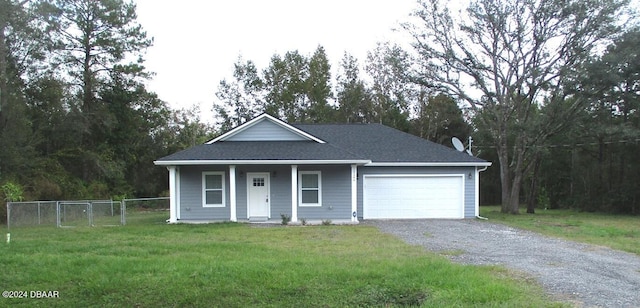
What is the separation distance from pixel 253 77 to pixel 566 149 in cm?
2416

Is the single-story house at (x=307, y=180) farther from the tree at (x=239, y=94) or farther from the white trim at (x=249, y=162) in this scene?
the tree at (x=239, y=94)

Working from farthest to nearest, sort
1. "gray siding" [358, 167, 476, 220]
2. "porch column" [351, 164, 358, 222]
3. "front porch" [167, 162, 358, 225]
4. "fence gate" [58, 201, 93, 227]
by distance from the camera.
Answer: "gray siding" [358, 167, 476, 220] → "front porch" [167, 162, 358, 225] → "porch column" [351, 164, 358, 222] → "fence gate" [58, 201, 93, 227]

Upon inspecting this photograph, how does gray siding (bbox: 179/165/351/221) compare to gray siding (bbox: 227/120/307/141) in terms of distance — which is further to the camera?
gray siding (bbox: 227/120/307/141)

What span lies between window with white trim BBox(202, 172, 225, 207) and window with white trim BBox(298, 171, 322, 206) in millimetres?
2848

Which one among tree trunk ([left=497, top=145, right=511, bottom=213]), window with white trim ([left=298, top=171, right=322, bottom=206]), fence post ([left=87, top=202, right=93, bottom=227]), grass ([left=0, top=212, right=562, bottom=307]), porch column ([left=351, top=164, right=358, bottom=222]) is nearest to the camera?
grass ([left=0, top=212, right=562, bottom=307])

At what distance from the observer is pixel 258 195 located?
1903 centimetres

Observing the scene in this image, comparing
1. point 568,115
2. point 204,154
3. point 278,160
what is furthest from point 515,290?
point 568,115

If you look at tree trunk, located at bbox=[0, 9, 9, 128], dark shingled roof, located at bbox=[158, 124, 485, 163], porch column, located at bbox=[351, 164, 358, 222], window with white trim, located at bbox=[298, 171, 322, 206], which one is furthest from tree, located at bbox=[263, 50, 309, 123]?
porch column, located at bbox=[351, 164, 358, 222]

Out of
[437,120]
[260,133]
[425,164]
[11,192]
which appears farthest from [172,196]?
[437,120]

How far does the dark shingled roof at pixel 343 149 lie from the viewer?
60.2 ft

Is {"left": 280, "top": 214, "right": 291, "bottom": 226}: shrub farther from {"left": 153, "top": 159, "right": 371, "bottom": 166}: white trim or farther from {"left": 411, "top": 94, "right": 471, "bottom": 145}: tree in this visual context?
{"left": 411, "top": 94, "right": 471, "bottom": 145}: tree

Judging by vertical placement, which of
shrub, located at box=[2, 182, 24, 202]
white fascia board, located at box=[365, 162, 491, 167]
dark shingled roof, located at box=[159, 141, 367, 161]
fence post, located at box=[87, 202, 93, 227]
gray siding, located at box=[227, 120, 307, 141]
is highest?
gray siding, located at box=[227, 120, 307, 141]

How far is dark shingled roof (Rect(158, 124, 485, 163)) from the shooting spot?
18359mm

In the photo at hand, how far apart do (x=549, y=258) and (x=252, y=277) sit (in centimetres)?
591
